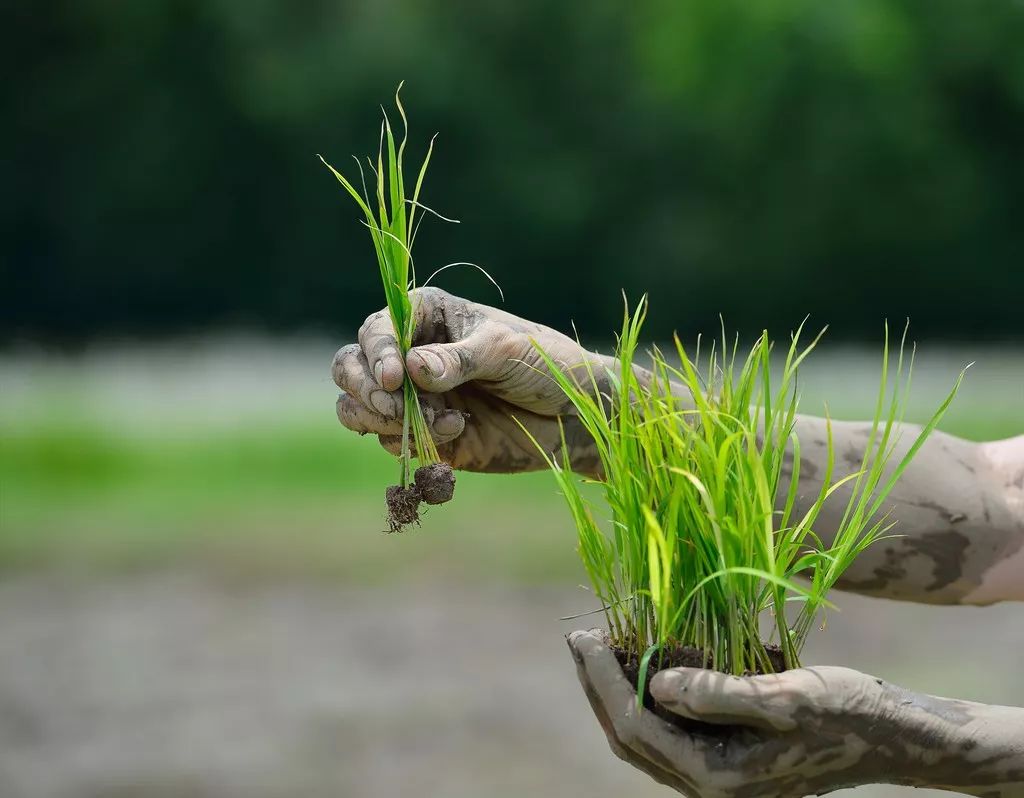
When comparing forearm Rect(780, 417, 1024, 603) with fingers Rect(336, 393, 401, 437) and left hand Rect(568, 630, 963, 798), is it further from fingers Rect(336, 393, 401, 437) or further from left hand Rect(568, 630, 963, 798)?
fingers Rect(336, 393, 401, 437)

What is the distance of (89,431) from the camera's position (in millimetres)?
6473

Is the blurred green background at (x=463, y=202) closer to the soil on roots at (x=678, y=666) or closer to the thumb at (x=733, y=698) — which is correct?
the soil on roots at (x=678, y=666)

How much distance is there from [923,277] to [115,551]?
21.8 feet

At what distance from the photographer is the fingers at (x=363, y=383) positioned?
1.39 m

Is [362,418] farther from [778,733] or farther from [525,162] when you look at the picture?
[525,162]

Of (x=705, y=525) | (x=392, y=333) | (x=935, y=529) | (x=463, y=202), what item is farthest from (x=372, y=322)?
(x=463, y=202)

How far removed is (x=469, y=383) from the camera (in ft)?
5.09

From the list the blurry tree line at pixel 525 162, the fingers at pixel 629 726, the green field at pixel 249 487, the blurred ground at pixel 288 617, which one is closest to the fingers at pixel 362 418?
the fingers at pixel 629 726

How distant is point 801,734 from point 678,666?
0.60ft

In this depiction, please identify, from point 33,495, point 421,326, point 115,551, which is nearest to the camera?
point 421,326

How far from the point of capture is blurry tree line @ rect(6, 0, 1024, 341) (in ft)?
29.6

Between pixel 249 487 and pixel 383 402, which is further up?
pixel 249 487

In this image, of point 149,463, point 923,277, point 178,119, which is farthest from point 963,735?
point 178,119

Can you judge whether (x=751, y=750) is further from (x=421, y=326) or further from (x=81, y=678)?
(x=81, y=678)
